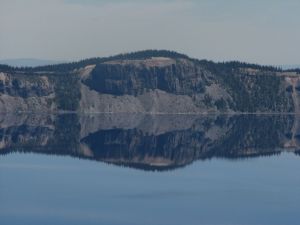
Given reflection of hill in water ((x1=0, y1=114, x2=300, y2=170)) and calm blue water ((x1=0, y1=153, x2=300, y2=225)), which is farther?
reflection of hill in water ((x1=0, y1=114, x2=300, y2=170))

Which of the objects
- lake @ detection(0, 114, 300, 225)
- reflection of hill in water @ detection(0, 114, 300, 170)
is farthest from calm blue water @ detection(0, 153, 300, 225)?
reflection of hill in water @ detection(0, 114, 300, 170)

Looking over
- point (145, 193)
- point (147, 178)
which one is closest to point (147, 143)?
point (147, 178)

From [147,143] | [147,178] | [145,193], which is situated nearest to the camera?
[145,193]

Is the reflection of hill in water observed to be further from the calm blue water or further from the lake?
the calm blue water

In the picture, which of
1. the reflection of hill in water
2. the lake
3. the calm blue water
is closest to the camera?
the calm blue water

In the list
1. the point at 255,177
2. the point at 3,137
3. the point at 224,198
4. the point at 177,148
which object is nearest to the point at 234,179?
the point at 255,177

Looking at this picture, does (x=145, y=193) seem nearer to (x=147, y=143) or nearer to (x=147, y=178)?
(x=147, y=178)

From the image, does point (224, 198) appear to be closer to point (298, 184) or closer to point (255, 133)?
point (298, 184)
